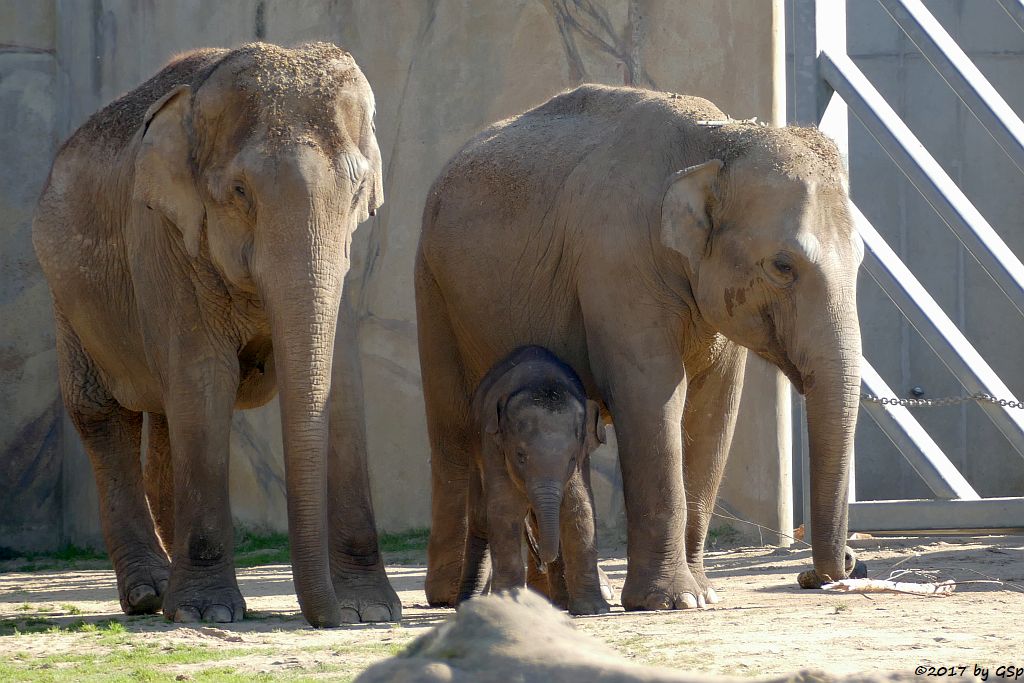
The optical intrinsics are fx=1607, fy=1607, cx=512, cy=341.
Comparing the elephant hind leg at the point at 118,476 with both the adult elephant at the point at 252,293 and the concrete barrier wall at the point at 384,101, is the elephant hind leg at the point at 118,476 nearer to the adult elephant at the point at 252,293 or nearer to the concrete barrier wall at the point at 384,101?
the adult elephant at the point at 252,293

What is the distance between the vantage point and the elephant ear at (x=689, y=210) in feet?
18.6

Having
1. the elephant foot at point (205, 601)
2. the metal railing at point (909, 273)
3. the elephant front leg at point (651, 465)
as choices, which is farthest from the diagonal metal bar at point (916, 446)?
the elephant foot at point (205, 601)

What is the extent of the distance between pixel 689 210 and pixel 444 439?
147cm

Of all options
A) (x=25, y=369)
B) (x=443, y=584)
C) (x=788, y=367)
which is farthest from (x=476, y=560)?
(x=25, y=369)

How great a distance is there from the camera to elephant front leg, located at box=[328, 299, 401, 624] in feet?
17.9

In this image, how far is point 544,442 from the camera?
17.2 feet

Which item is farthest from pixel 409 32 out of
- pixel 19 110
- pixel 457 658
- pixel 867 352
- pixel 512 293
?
pixel 457 658

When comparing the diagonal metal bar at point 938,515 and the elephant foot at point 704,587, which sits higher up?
the diagonal metal bar at point 938,515

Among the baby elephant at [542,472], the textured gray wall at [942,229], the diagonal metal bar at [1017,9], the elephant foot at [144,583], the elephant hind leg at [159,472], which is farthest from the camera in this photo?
the textured gray wall at [942,229]

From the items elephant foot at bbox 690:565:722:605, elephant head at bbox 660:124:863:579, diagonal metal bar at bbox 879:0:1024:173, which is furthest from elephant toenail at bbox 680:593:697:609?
diagonal metal bar at bbox 879:0:1024:173

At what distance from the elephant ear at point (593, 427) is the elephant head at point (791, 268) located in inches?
22.0

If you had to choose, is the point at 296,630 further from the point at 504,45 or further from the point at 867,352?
the point at 867,352

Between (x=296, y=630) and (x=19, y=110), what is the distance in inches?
213

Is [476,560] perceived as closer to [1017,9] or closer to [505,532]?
[505,532]
